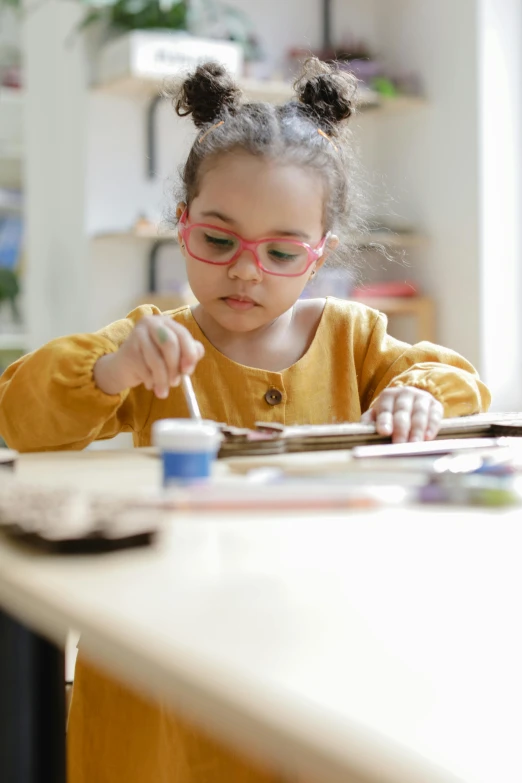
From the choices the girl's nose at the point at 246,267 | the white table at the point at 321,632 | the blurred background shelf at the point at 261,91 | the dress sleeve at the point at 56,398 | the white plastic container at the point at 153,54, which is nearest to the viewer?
the white table at the point at 321,632

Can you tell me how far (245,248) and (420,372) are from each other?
0.26 metres

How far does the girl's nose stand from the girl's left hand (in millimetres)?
276

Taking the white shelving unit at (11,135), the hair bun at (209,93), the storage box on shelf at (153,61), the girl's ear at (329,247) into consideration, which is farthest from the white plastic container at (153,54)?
the girl's ear at (329,247)

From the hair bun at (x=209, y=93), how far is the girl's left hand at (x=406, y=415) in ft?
1.96

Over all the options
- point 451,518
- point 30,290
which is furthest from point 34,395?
point 30,290

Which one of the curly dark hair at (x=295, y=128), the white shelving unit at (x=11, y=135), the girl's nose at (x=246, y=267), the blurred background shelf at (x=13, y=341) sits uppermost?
the white shelving unit at (x=11, y=135)

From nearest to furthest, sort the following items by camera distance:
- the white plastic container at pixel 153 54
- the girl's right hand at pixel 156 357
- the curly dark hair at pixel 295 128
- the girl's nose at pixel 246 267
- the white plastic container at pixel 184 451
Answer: the white plastic container at pixel 184 451, the girl's right hand at pixel 156 357, the girl's nose at pixel 246 267, the curly dark hair at pixel 295 128, the white plastic container at pixel 153 54

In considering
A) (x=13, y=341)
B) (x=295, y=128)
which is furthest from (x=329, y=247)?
(x=13, y=341)

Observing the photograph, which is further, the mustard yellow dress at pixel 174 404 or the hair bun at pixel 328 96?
the hair bun at pixel 328 96

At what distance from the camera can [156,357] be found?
902 millimetres

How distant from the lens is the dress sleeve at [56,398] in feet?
3.40

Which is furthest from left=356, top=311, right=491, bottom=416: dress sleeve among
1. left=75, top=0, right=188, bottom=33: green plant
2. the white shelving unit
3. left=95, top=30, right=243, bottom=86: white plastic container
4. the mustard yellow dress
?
the white shelving unit

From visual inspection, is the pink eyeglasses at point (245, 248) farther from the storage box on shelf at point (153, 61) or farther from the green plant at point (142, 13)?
the green plant at point (142, 13)

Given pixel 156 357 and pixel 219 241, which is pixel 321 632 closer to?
pixel 156 357
